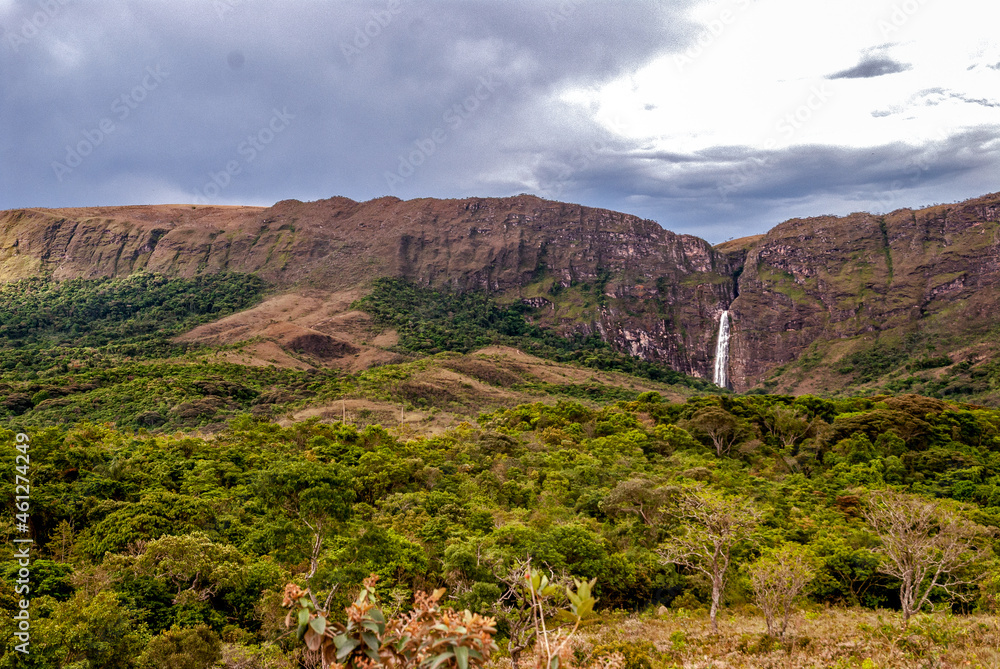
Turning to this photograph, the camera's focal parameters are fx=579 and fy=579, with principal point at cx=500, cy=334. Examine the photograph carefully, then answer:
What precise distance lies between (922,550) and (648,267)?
7091 inches

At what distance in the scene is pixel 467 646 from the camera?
407 cm

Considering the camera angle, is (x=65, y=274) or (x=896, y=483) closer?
(x=896, y=483)

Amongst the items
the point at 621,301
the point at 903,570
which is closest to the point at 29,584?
the point at 903,570

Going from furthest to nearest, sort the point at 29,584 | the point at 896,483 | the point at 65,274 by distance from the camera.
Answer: the point at 65,274 → the point at 896,483 → the point at 29,584

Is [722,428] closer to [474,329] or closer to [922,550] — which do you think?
[922,550]

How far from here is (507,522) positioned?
27719 mm

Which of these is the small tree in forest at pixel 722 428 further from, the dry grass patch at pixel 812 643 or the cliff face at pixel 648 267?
the cliff face at pixel 648 267

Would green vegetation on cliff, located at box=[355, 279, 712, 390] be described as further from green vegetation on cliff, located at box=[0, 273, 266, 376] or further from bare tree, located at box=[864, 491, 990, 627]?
bare tree, located at box=[864, 491, 990, 627]

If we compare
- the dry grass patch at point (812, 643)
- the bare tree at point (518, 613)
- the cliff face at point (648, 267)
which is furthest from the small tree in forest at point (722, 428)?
the cliff face at point (648, 267)

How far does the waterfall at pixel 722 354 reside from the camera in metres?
172

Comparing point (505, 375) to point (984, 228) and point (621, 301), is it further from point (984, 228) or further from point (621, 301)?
point (984, 228)

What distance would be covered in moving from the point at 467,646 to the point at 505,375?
10089 cm

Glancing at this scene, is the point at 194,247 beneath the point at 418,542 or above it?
above

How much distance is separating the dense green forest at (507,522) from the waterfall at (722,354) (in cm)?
11524
